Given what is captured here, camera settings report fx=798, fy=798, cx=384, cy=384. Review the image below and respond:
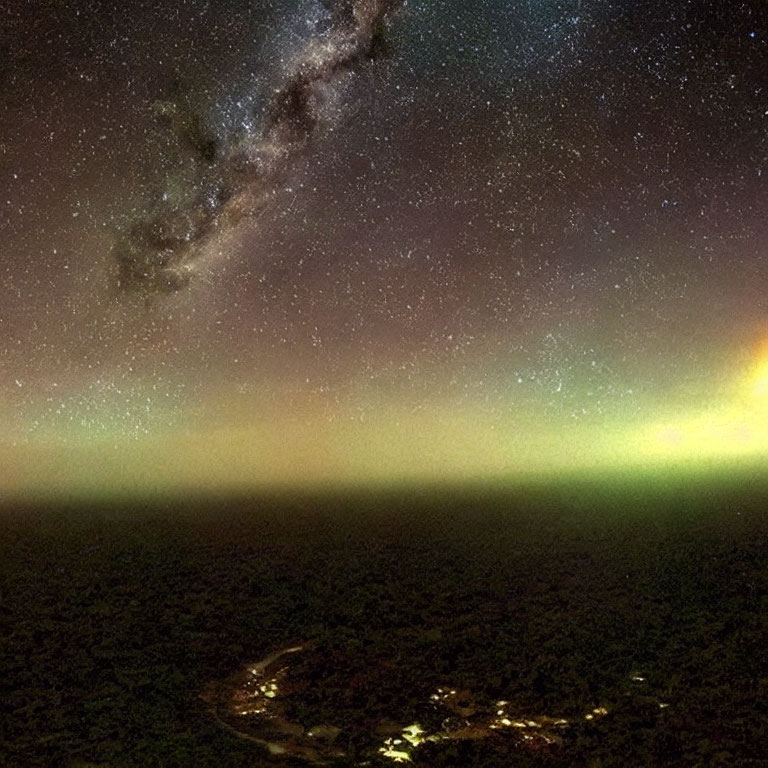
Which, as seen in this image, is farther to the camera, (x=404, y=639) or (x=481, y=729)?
(x=404, y=639)

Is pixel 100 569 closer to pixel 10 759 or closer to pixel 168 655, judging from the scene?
pixel 168 655

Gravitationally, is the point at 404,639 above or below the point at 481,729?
above

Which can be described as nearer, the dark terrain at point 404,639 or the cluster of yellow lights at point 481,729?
the cluster of yellow lights at point 481,729

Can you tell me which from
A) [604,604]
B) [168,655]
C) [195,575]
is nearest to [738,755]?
[604,604]

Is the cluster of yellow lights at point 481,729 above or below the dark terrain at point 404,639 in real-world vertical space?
below

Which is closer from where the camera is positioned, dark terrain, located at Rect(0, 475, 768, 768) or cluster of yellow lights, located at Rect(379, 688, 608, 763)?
cluster of yellow lights, located at Rect(379, 688, 608, 763)

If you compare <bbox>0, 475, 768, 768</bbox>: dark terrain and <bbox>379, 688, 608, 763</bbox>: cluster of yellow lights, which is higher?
<bbox>0, 475, 768, 768</bbox>: dark terrain

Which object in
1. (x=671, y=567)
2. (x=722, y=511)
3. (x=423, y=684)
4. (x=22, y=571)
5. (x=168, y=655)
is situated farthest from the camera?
(x=722, y=511)

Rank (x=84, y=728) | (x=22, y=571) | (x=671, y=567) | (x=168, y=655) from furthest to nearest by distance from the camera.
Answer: (x=22, y=571), (x=671, y=567), (x=168, y=655), (x=84, y=728)
